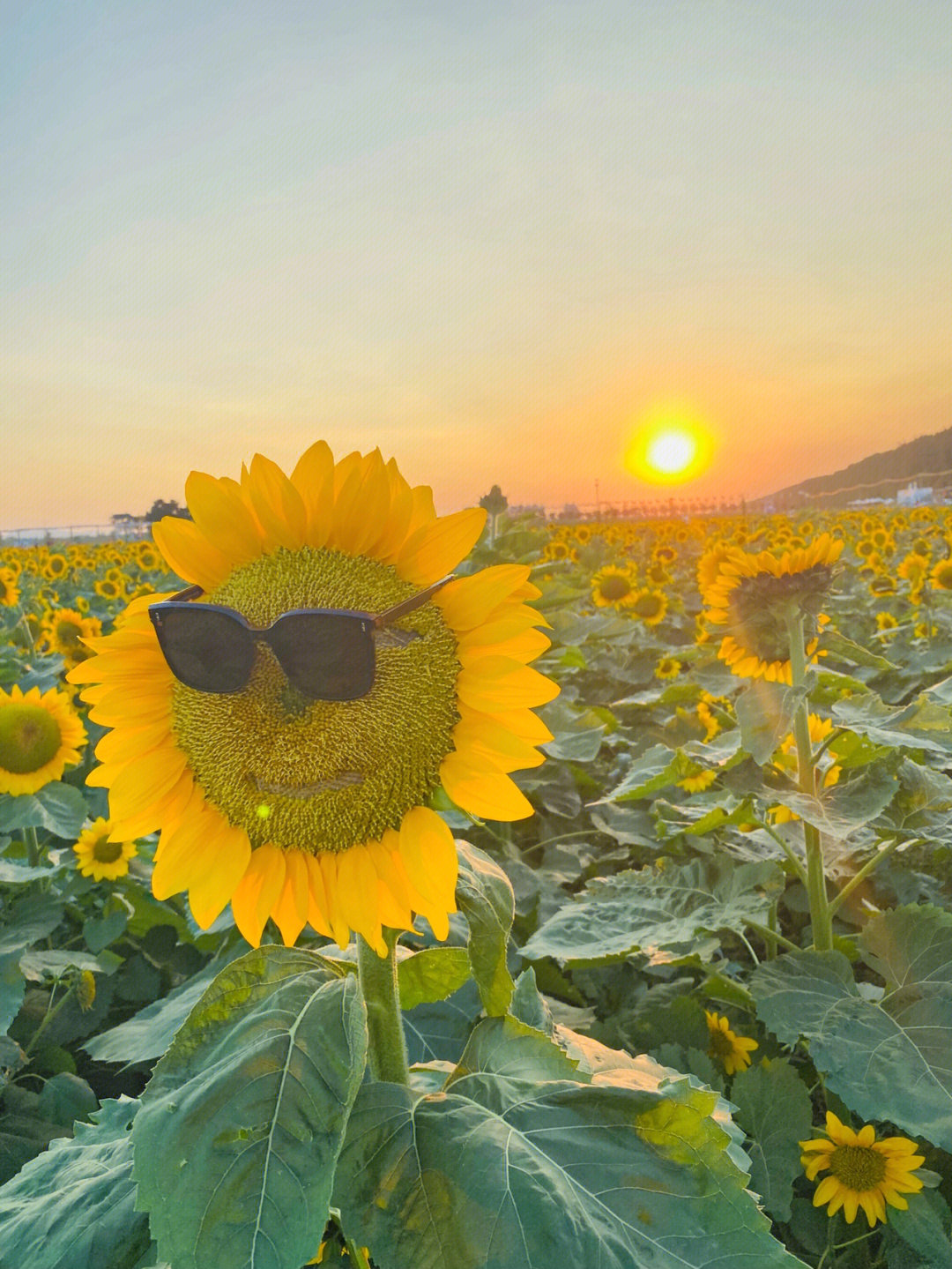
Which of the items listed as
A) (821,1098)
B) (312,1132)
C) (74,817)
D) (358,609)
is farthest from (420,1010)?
(74,817)

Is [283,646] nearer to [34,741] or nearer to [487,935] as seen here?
[487,935]

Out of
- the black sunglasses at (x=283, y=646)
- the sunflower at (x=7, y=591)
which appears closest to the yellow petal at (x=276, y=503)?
the black sunglasses at (x=283, y=646)

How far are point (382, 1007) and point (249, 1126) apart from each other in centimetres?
26

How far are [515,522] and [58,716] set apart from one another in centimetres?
349

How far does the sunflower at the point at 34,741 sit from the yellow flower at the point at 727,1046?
2374 millimetres

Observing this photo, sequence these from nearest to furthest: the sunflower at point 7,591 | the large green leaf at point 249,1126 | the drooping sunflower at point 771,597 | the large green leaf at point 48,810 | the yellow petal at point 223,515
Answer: the large green leaf at point 249,1126
the yellow petal at point 223,515
the drooping sunflower at point 771,597
the large green leaf at point 48,810
the sunflower at point 7,591

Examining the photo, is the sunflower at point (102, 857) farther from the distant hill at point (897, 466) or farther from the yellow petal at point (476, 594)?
the distant hill at point (897, 466)

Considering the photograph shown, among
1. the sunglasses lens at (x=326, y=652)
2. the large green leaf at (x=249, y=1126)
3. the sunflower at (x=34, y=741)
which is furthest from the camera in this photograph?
the sunflower at (x=34, y=741)

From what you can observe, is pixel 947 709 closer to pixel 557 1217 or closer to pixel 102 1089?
pixel 557 1217

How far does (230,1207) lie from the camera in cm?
93

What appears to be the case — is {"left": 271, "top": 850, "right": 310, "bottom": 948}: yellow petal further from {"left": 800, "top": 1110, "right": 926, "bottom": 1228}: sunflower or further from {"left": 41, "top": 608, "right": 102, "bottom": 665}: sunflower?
{"left": 41, "top": 608, "right": 102, "bottom": 665}: sunflower

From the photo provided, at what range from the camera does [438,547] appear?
1140 millimetres

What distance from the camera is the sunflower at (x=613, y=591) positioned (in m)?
8.05

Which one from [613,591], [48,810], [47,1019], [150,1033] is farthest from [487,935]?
[613,591]
